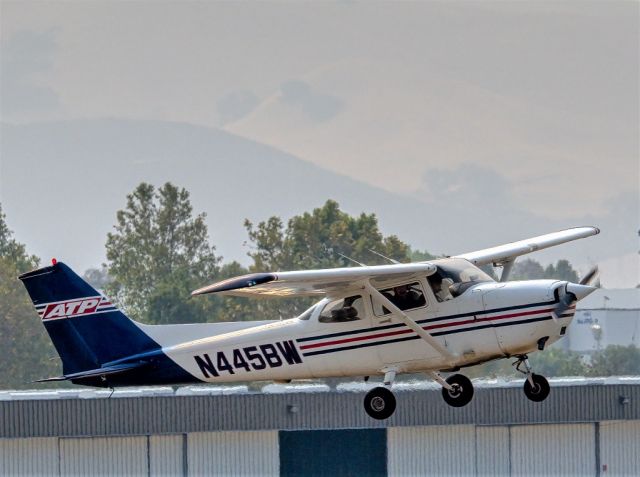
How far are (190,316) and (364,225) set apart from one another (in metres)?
11.7

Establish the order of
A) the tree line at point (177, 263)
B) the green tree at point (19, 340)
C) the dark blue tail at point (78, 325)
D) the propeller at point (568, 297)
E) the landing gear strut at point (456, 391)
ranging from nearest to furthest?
the propeller at point (568, 297) → the landing gear strut at point (456, 391) → the dark blue tail at point (78, 325) → the green tree at point (19, 340) → the tree line at point (177, 263)

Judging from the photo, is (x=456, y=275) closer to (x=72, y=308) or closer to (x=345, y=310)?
(x=345, y=310)

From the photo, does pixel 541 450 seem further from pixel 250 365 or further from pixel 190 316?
pixel 190 316

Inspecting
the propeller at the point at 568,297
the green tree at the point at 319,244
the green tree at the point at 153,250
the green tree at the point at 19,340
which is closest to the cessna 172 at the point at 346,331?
the propeller at the point at 568,297

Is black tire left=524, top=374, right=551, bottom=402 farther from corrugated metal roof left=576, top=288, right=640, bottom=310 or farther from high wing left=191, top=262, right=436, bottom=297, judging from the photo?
corrugated metal roof left=576, top=288, right=640, bottom=310

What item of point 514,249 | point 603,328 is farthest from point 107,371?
point 603,328

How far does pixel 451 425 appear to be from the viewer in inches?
1750

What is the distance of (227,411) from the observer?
43.5 meters

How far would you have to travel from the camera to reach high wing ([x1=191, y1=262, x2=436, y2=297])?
2491 centimetres

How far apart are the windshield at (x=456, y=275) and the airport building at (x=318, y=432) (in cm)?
1671

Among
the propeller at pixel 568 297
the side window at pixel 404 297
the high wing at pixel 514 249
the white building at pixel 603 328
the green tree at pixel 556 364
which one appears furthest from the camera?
the white building at pixel 603 328

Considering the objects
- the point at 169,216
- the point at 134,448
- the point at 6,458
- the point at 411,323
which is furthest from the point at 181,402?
the point at 169,216

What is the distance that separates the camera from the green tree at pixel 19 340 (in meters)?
93.5

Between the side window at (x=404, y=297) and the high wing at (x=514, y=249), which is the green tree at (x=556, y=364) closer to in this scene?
the high wing at (x=514, y=249)
